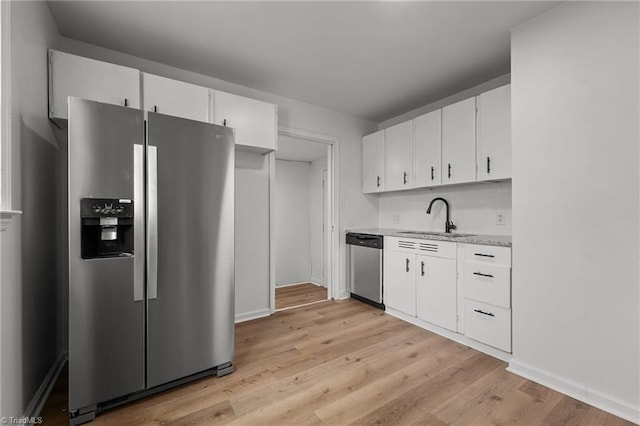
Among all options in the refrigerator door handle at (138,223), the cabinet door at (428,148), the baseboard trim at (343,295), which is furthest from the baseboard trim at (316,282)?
the refrigerator door handle at (138,223)

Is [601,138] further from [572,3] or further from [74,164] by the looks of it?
[74,164]

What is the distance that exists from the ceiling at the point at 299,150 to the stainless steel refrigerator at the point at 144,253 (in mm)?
2049

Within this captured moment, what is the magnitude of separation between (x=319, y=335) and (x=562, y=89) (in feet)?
8.76

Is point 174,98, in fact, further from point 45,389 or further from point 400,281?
point 400,281

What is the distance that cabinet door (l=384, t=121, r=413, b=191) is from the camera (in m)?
3.32

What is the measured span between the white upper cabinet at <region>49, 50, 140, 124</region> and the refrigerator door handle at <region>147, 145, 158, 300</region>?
0.80 m

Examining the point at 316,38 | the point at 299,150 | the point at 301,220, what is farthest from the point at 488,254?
the point at 301,220

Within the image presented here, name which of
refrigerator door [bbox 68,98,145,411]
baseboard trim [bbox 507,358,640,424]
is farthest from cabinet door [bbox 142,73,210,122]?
baseboard trim [bbox 507,358,640,424]

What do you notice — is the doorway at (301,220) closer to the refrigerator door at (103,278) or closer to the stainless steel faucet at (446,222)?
the stainless steel faucet at (446,222)

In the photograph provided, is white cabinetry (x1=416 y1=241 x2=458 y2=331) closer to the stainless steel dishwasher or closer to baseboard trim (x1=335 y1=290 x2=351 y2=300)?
the stainless steel dishwasher

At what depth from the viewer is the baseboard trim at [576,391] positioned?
1.56m

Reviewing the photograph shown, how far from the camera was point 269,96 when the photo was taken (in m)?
3.22

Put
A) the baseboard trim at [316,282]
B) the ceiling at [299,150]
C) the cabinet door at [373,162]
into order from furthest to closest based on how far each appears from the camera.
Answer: the baseboard trim at [316,282] → the ceiling at [299,150] → the cabinet door at [373,162]

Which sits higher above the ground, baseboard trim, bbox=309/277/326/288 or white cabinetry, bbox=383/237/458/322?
white cabinetry, bbox=383/237/458/322
